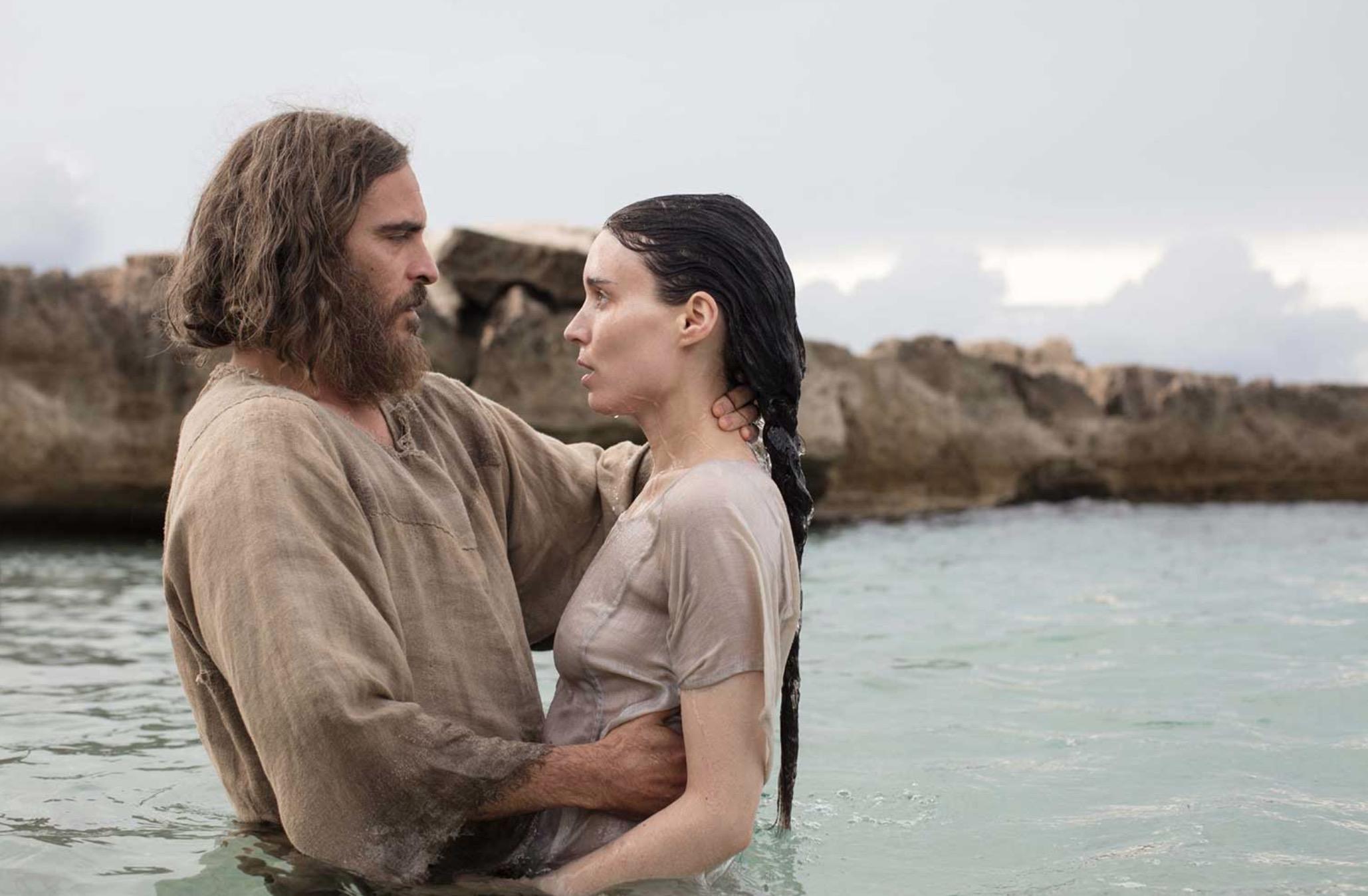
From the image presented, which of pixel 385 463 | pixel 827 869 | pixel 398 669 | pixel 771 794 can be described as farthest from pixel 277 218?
pixel 771 794

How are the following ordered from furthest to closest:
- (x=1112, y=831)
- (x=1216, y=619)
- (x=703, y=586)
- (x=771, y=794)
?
(x=1216, y=619), (x=771, y=794), (x=1112, y=831), (x=703, y=586)

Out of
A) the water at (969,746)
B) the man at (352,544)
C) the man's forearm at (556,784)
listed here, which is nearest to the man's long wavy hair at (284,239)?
the man at (352,544)

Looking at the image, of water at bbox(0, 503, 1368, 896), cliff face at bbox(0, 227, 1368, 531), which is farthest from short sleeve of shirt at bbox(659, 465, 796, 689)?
cliff face at bbox(0, 227, 1368, 531)

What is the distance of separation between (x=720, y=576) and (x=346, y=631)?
64 centimetres

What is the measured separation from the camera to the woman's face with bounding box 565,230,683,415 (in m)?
2.50

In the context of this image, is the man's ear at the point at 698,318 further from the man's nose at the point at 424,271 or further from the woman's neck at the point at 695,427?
the man's nose at the point at 424,271

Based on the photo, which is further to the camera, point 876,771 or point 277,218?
point 876,771

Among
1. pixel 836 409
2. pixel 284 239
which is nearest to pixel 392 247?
pixel 284 239

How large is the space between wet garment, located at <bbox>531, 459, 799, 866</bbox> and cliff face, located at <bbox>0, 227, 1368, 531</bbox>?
148cm

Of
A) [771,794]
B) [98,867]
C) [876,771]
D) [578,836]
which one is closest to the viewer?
[578,836]

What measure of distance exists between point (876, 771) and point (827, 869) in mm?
1346

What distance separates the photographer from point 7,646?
7.71 meters

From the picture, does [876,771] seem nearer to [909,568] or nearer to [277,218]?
[277,218]

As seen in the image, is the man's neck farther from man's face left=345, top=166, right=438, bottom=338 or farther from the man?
man's face left=345, top=166, right=438, bottom=338
